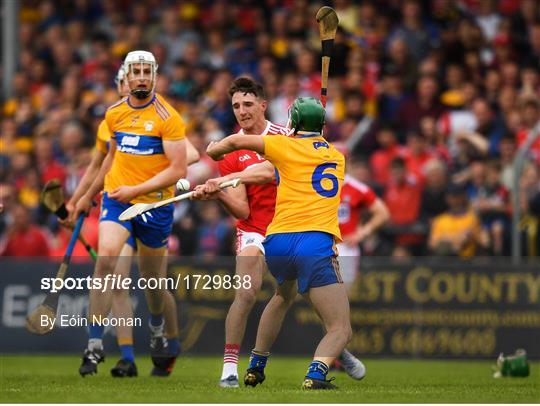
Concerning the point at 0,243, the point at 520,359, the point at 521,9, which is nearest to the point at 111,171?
the point at 520,359

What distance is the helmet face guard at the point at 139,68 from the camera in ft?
38.2

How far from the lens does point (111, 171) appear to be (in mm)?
12125

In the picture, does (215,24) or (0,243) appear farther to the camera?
(215,24)

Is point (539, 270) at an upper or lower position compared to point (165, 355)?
upper

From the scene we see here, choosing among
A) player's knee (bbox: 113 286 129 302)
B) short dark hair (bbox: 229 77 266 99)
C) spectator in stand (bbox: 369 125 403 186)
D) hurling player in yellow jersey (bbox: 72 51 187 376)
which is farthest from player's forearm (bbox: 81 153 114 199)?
spectator in stand (bbox: 369 125 403 186)

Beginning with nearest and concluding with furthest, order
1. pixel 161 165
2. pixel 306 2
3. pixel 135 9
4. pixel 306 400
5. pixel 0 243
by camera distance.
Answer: pixel 306 400 → pixel 161 165 → pixel 0 243 → pixel 306 2 → pixel 135 9

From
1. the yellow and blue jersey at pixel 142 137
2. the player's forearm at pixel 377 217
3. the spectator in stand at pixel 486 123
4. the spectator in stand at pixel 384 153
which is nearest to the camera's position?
the yellow and blue jersey at pixel 142 137

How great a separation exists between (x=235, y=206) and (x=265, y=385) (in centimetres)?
146

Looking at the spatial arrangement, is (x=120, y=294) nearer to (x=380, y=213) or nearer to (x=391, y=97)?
(x=380, y=213)

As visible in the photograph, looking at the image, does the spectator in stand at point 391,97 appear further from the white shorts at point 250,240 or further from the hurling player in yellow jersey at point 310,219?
the hurling player in yellow jersey at point 310,219

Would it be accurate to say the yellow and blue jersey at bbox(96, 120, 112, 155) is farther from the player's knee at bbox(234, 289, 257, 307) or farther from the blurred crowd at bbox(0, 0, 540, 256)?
the blurred crowd at bbox(0, 0, 540, 256)

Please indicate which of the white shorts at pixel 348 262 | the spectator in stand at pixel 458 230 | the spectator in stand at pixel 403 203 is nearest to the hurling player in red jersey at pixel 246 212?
the white shorts at pixel 348 262

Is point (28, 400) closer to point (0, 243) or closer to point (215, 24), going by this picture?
point (0, 243)

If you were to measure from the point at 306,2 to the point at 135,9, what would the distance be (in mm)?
3129
